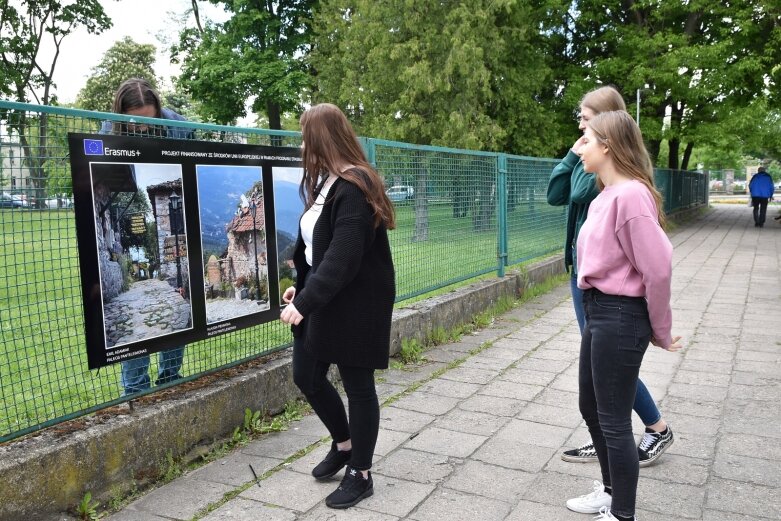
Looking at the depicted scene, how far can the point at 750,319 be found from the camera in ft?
25.9

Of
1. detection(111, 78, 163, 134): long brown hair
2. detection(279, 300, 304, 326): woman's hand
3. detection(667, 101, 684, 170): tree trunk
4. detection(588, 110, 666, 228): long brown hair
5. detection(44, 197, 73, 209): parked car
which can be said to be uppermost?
detection(667, 101, 684, 170): tree trunk

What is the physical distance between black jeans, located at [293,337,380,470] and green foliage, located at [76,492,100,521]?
3.46 feet

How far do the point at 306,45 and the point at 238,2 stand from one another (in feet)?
11.5

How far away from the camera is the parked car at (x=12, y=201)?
289 cm

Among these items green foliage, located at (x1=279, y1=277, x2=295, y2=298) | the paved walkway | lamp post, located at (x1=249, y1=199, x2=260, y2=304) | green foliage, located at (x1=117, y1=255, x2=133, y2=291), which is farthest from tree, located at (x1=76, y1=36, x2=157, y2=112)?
green foliage, located at (x1=117, y1=255, x2=133, y2=291)

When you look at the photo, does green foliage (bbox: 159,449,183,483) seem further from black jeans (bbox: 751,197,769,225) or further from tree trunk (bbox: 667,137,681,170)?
tree trunk (bbox: 667,137,681,170)

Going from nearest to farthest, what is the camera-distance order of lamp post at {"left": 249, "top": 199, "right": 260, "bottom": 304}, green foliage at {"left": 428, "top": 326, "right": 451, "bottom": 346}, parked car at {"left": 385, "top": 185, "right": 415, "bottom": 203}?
lamp post at {"left": 249, "top": 199, "right": 260, "bottom": 304}
parked car at {"left": 385, "top": 185, "right": 415, "bottom": 203}
green foliage at {"left": 428, "top": 326, "right": 451, "bottom": 346}

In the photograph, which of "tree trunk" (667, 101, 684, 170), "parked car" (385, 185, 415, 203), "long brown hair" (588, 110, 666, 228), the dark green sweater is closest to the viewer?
"long brown hair" (588, 110, 666, 228)

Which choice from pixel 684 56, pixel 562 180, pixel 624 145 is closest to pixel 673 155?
pixel 684 56

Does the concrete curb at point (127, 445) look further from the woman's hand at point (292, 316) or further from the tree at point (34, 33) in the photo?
the tree at point (34, 33)

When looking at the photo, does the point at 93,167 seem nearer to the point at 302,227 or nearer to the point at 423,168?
the point at 302,227

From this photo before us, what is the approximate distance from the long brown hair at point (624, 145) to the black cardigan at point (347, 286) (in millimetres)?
1015

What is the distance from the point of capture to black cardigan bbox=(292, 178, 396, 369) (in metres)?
Result: 3.01

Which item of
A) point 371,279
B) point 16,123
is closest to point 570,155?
point 371,279
